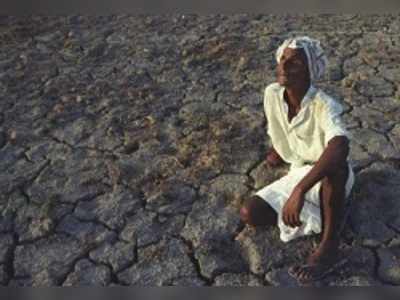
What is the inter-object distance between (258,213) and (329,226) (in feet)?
1.23

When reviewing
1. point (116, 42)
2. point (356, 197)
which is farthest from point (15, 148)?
point (356, 197)

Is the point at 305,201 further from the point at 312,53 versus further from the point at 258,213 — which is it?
the point at 312,53

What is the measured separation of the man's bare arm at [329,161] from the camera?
246cm

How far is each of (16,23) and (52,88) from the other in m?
1.68

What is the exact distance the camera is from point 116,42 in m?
5.18

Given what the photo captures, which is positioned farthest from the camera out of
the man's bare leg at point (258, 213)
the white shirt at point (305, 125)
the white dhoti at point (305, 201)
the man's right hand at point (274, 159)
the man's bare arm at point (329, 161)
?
the man's right hand at point (274, 159)

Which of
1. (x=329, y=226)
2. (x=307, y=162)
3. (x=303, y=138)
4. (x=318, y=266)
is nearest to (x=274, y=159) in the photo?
(x=307, y=162)

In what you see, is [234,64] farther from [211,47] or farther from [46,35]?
[46,35]

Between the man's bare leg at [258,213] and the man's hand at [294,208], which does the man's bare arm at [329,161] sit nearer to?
the man's hand at [294,208]

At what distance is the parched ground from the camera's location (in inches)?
109

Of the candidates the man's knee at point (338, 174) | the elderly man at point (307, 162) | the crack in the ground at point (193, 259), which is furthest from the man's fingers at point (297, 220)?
the crack in the ground at point (193, 259)

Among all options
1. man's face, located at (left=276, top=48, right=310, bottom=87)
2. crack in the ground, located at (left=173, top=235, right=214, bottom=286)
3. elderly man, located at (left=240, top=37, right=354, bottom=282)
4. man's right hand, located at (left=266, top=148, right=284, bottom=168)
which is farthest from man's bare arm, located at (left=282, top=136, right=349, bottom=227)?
man's right hand, located at (left=266, top=148, right=284, bottom=168)

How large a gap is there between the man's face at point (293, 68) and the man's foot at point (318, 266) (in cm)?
79

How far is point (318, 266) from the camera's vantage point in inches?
102
